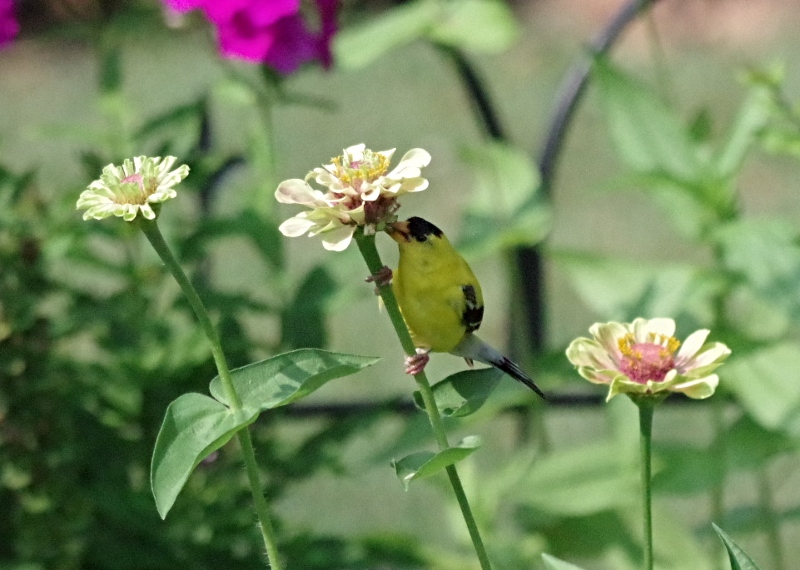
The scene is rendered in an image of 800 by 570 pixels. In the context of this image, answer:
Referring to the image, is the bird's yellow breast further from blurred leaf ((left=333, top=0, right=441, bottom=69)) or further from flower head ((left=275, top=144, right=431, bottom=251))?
blurred leaf ((left=333, top=0, right=441, bottom=69))

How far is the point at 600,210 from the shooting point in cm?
317

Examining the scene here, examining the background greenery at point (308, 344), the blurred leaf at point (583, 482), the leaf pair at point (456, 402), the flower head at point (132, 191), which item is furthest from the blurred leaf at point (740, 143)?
the flower head at point (132, 191)

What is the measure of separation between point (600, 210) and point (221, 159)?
2.02m

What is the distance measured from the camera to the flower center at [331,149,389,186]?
0.54m

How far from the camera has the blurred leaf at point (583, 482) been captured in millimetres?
1310

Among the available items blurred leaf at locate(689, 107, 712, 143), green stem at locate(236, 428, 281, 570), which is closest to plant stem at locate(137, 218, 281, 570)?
green stem at locate(236, 428, 281, 570)

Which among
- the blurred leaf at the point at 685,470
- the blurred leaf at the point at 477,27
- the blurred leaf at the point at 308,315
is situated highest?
the blurred leaf at the point at 477,27

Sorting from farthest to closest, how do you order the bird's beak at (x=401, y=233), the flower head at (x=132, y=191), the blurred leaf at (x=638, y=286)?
1. the blurred leaf at (x=638, y=286)
2. the bird's beak at (x=401, y=233)
3. the flower head at (x=132, y=191)

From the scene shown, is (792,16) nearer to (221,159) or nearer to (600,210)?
(600,210)

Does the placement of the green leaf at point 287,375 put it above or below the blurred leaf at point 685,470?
above

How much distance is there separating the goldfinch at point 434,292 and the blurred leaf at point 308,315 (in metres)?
0.60

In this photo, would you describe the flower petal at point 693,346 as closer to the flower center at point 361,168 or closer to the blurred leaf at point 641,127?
the flower center at point 361,168

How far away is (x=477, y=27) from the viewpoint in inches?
54.1

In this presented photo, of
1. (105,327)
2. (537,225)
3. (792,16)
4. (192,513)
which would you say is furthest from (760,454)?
(792,16)
